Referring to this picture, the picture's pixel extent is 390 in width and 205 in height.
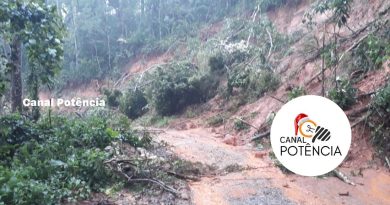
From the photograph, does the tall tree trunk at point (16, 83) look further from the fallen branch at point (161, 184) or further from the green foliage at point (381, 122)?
the green foliage at point (381, 122)

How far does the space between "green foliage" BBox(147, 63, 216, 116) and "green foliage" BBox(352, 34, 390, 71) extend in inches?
253

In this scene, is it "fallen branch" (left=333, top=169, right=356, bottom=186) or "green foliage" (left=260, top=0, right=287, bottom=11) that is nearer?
"fallen branch" (left=333, top=169, right=356, bottom=186)

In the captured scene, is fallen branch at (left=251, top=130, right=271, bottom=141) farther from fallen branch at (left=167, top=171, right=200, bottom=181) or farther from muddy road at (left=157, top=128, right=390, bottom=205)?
fallen branch at (left=167, top=171, right=200, bottom=181)

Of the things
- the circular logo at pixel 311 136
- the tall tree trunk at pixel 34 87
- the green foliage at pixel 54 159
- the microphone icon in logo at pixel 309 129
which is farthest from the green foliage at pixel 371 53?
the tall tree trunk at pixel 34 87

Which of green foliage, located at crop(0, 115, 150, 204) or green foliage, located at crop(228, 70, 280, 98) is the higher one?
green foliage, located at crop(228, 70, 280, 98)

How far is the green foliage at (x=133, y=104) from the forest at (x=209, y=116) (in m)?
0.05

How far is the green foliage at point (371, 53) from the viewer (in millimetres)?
8727

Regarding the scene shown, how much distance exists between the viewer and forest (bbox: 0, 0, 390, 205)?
5.74 meters

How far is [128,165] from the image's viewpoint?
629 cm

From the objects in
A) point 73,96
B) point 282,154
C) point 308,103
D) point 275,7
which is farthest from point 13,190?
point 73,96

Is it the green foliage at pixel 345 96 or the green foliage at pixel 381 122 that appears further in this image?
the green foliage at pixel 345 96

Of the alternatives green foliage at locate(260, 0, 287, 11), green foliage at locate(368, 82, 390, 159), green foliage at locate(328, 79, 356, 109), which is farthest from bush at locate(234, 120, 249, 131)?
green foliage at locate(260, 0, 287, 11)

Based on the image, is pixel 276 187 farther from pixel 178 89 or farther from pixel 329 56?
pixel 178 89

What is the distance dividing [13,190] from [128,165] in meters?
2.11
